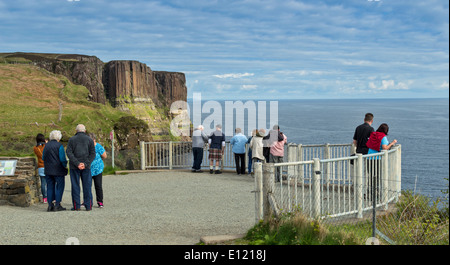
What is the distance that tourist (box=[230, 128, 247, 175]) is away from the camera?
715 inches

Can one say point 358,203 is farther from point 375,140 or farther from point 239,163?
point 239,163

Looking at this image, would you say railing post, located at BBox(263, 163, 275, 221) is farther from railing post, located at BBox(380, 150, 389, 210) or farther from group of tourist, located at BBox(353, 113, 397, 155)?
group of tourist, located at BBox(353, 113, 397, 155)

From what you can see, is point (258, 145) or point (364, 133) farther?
point (258, 145)

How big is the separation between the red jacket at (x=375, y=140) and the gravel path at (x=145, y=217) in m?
3.09

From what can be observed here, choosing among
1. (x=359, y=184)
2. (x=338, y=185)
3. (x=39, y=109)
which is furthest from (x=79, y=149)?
(x=39, y=109)

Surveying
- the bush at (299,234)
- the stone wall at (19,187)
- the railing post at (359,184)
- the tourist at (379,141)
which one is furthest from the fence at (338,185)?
the stone wall at (19,187)

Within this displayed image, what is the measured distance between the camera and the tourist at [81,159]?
38.0 feet

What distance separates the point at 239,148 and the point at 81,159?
7.53 meters

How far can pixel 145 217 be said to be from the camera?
1094 cm

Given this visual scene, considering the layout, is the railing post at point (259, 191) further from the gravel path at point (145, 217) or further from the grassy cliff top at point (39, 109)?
the grassy cliff top at point (39, 109)

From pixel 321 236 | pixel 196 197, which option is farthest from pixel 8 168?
pixel 321 236

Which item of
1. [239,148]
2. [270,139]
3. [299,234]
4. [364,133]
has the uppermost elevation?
[364,133]

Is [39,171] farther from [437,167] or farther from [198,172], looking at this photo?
[437,167]

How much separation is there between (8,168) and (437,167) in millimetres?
57065
